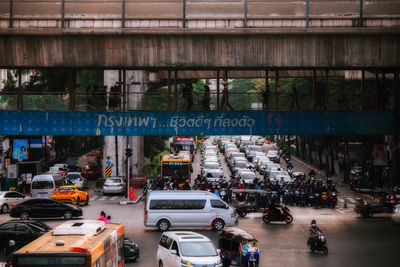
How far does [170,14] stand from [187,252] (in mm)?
11257

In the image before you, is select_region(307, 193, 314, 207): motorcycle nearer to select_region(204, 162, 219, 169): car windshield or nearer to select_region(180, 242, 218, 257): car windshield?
select_region(204, 162, 219, 169): car windshield

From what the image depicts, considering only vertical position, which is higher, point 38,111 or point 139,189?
point 38,111

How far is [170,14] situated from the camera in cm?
2720

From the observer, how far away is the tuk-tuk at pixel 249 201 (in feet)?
118

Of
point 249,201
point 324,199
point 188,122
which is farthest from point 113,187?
point 188,122

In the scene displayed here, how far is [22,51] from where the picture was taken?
2709 cm

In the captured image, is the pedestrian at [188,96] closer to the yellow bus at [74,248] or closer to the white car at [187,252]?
the white car at [187,252]

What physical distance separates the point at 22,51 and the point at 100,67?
3.29 meters

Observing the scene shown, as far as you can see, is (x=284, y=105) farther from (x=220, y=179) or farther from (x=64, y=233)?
(x=64, y=233)

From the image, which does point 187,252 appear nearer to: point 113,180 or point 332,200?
point 332,200

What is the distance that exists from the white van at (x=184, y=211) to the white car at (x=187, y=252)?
29.7 feet

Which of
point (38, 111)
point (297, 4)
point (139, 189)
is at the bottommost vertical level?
point (139, 189)

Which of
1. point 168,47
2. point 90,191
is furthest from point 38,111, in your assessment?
point 90,191

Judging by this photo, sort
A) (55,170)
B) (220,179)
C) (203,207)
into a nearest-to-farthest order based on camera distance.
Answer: (203,207)
(220,179)
(55,170)
